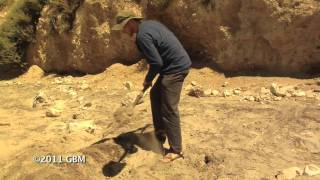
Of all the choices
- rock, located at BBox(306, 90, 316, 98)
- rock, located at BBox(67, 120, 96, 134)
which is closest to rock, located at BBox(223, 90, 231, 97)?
rock, located at BBox(306, 90, 316, 98)

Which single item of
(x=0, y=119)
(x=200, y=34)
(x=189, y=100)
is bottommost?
(x=0, y=119)

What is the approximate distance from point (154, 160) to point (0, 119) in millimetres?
3030

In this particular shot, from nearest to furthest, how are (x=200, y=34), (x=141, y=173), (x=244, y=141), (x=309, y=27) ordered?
(x=141, y=173) → (x=244, y=141) → (x=309, y=27) → (x=200, y=34)

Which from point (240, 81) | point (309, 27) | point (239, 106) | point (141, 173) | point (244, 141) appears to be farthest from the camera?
point (240, 81)

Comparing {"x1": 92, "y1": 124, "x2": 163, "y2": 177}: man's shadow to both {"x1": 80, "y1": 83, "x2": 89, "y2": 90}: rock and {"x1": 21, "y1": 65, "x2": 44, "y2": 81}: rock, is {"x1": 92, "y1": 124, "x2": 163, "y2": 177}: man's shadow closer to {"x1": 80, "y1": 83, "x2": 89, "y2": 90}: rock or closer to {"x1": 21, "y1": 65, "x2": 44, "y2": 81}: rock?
{"x1": 80, "y1": 83, "x2": 89, "y2": 90}: rock

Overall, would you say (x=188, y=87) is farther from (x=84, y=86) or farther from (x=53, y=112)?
(x=84, y=86)

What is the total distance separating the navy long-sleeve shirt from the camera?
4.77m

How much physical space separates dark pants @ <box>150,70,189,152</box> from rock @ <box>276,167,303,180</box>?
109cm

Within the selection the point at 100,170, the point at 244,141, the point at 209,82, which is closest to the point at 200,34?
the point at 209,82

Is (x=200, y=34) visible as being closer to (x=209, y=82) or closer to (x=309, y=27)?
(x=209, y=82)

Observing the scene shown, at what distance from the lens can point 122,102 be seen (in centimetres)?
734

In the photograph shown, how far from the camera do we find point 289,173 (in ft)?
15.1

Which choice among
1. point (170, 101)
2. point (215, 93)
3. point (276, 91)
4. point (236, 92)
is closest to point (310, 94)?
point (276, 91)

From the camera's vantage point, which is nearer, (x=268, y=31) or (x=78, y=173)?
Answer: (x=78, y=173)
